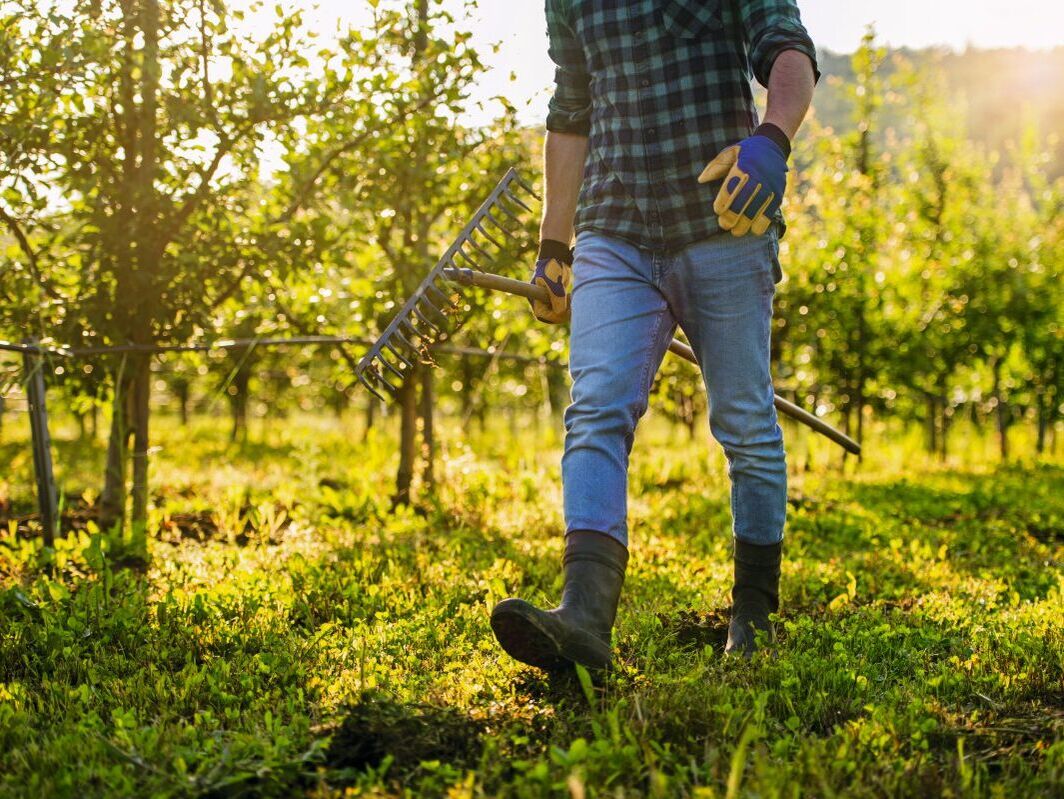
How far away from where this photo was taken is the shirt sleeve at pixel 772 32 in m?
2.55

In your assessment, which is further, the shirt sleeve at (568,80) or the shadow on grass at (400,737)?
the shirt sleeve at (568,80)

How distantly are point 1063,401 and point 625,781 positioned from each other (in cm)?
1218

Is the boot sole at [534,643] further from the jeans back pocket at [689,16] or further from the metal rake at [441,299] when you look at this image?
the jeans back pocket at [689,16]

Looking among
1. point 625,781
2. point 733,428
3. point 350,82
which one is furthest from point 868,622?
point 350,82

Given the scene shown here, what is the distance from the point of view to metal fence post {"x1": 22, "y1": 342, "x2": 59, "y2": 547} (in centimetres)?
400

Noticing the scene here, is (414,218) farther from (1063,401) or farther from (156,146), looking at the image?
(1063,401)

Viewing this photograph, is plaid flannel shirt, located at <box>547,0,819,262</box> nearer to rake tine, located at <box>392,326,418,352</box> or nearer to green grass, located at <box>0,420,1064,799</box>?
rake tine, located at <box>392,326,418,352</box>

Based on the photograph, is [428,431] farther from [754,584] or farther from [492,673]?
[492,673]

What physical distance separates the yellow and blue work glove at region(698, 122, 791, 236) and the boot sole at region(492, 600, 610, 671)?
1085 millimetres

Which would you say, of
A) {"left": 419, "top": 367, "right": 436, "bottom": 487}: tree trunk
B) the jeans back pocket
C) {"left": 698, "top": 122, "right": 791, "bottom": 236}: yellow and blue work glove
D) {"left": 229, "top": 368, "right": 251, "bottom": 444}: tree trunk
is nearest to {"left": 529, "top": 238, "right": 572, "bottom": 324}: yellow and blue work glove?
{"left": 698, "top": 122, "right": 791, "bottom": 236}: yellow and blue work glove

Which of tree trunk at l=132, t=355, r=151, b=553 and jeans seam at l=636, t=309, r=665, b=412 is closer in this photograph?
jeans seam at l=636, t=309, r=665, b=412

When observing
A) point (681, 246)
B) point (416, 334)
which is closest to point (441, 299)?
point (416, 334)

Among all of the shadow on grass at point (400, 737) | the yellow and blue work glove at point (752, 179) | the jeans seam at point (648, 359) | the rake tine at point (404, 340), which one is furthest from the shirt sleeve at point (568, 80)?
the shadow on grass at point (400, 737)

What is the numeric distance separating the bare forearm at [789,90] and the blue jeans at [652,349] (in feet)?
1.05
